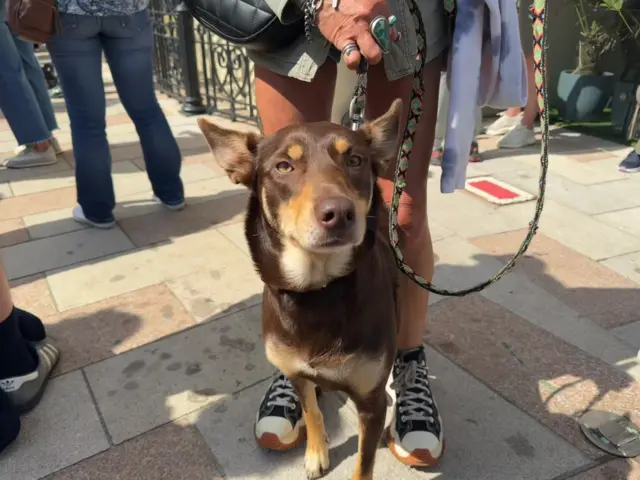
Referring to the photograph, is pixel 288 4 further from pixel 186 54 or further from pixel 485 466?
pixel 186 54

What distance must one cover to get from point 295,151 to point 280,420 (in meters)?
1.19

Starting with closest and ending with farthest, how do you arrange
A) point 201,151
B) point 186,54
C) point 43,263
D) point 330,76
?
1. point 330,76
2. point 43,263
3. point 201,151
4. point 186,54

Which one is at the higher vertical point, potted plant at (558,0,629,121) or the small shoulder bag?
the small shoulder bag

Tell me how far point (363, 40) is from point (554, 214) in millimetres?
3452

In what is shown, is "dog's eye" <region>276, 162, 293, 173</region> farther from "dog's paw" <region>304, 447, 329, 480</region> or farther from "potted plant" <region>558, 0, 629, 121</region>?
"potted plant" <region>558, 0, 629, 121</region>

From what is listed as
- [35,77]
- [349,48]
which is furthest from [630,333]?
[35,77]

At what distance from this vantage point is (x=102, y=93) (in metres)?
4.03

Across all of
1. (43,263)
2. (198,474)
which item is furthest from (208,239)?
(198,474)

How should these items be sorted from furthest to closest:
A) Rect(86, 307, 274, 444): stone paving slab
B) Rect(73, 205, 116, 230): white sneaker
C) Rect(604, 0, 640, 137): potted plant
→ Rect(604, 0, 640, 137): potted plant < Rect(73, 205, 116, 230): white sneaker < Rect(86, 307, 274, 444): stone paving slab

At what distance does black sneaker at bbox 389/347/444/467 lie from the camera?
7.13 feet

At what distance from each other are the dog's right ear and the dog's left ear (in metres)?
0.41

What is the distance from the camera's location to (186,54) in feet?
26.1

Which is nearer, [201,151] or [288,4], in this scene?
[288,4]

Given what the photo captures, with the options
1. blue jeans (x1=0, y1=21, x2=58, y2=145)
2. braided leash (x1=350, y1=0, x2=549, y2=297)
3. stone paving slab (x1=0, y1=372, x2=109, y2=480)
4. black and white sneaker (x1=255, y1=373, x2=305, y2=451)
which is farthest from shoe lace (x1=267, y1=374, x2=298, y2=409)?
blue jeans (x1=0, y1=21, x2=58, y2=145)
